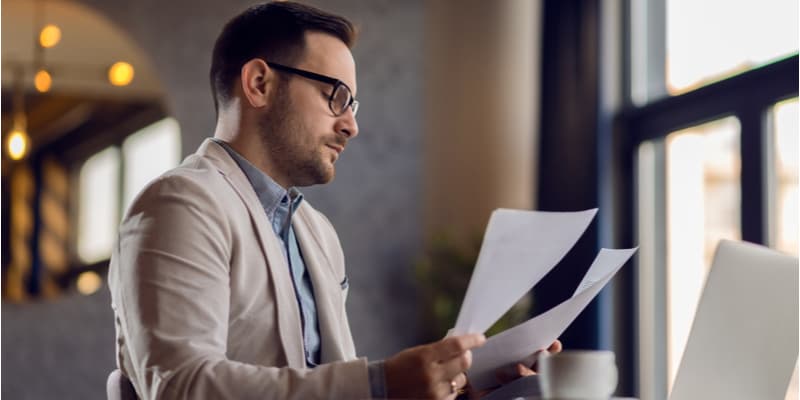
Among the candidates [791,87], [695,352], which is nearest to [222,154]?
[695,352]

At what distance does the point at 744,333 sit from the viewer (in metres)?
1.60

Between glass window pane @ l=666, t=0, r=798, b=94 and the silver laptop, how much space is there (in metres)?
2.00

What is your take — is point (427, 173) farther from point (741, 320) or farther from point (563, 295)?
point (741, 320)

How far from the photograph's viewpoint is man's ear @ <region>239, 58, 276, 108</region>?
1.91 metres

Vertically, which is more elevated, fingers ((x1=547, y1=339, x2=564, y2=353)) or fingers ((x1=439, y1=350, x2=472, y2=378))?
fingers ((x1=439, y1=350, x2=472, y2=378))

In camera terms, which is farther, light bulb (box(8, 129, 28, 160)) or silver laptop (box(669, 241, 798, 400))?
light bulb (box(8, 129, 28, 160))

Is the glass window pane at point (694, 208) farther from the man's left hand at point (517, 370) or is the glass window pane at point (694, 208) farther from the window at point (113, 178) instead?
the window at point (113, 178)

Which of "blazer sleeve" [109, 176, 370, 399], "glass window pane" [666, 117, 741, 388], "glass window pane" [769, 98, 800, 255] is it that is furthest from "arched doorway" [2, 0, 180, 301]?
"blazer sleeve" [109, 176, 370, 399]

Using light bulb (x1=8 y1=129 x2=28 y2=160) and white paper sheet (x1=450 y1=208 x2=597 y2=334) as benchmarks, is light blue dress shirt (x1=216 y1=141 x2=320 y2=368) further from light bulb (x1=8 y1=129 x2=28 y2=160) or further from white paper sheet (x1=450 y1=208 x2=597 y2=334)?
light bulb (x1=8 y1=129 x2=28 y2=160)

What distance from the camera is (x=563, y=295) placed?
4438 millimetres

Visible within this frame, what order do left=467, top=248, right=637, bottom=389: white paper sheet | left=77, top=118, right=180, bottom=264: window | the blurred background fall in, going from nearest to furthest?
left=467, top=248, right=637, bottom=389: white paper sheet → the blurred background → left=77, top=118, right=180, bottom=264: window

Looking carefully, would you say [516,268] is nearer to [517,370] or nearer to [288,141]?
[517,370]

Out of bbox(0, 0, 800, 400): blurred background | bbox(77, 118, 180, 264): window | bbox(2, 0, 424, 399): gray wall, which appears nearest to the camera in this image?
bbox(0, 0, 800, 400): blurred background

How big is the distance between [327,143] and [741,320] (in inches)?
30.5
